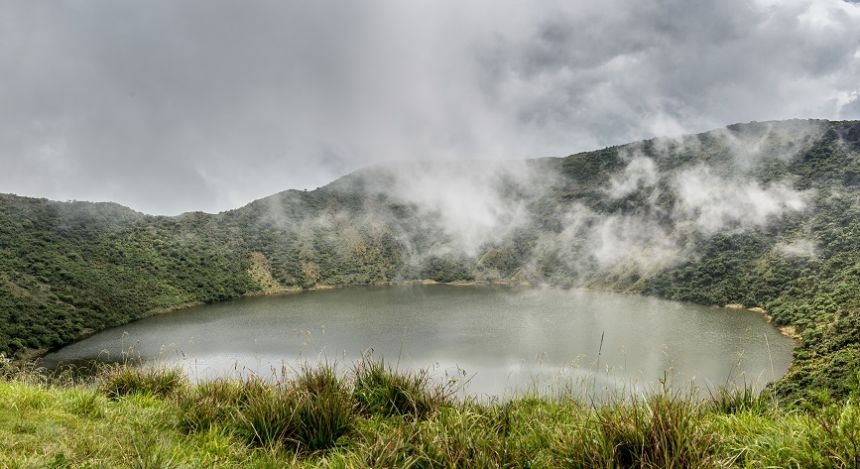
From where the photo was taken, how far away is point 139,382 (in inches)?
258

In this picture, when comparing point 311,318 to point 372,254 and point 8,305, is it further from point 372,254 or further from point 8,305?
point 372,254

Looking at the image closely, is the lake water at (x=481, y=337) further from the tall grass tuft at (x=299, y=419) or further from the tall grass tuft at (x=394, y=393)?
the tall grass tuft at (x=299, y=419)

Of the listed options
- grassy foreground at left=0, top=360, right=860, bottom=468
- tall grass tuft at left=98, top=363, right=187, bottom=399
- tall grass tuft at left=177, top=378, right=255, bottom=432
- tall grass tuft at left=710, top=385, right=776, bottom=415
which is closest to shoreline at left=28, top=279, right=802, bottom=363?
tall grass tuft at left=98, top=363, right=187, bottom=399

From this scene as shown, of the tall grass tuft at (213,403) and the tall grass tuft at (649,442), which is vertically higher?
the tall grass tuft at (649,442)

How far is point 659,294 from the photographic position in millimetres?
65750

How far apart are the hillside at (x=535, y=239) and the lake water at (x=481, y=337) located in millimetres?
4346

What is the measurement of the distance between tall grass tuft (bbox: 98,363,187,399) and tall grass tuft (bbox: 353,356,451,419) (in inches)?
111

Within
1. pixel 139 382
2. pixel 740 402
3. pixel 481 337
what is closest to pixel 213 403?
pixel 139 382

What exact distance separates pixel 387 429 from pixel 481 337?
3555 centimetres

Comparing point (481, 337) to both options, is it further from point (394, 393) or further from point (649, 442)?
point (649, 442)

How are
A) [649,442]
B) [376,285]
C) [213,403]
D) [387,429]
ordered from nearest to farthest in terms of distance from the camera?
[649,442] < [387,429] < [213,403] < [376,285]

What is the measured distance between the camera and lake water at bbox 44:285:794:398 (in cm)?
2613

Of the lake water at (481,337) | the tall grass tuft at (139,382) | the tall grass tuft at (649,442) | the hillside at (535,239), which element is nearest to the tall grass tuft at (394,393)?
the tall grass tuft at (649,442)

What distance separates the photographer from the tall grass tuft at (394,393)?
5.06 metres
